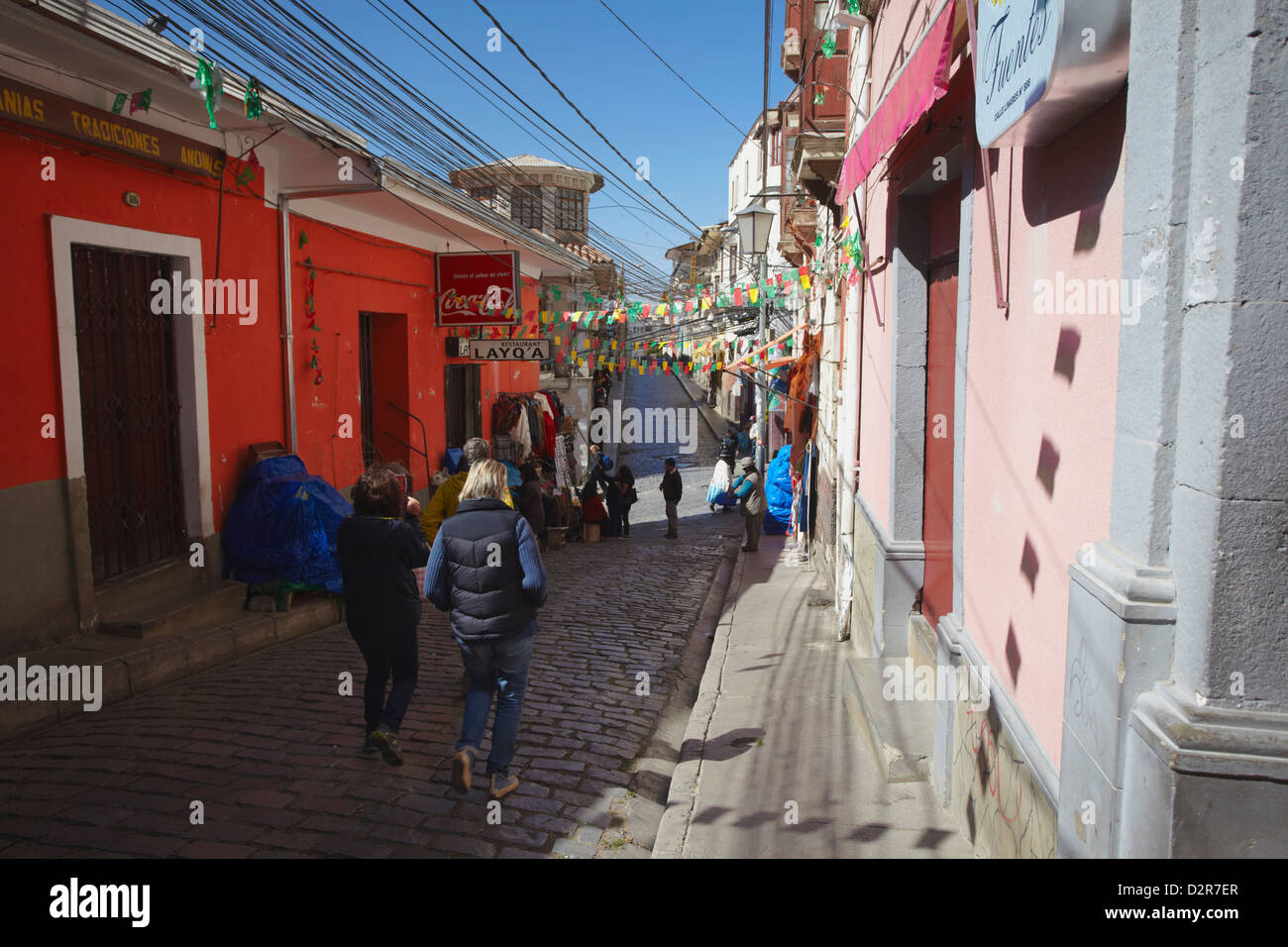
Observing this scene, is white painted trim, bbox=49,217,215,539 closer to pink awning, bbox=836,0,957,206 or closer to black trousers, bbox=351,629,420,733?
black trousers, bbox=351,629,420,733

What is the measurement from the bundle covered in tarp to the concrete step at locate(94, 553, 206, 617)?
1067cm

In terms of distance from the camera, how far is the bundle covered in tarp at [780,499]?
1627cm

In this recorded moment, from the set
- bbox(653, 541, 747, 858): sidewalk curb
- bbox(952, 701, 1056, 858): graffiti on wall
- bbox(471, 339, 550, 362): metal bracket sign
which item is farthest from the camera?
bbox(471, 339, 550, 362): metal bracket sign

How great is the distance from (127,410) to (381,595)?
11.6 feet

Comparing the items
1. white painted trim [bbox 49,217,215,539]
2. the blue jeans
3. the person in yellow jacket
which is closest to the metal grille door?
white painted trim [bbox 49,217,215,539]

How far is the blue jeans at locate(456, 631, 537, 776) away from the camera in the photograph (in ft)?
15.2

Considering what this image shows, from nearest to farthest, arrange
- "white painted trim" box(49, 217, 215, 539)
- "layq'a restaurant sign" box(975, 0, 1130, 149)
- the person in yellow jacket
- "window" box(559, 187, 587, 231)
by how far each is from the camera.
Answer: "layq'a restaurant sign" box(975, 0, 1130, 149)
"white painted trim" box(49, 217, 215, 539)
the person in yellow jacket
"window" box(559, 187, 587, 231)

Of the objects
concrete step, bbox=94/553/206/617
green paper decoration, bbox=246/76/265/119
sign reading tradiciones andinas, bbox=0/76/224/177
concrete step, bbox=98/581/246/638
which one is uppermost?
green paper decoration, bbox=246/76/265/119

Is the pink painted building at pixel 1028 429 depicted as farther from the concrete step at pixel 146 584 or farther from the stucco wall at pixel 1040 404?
the concrete step at pixel 146 584

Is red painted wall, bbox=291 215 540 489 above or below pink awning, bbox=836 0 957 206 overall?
below

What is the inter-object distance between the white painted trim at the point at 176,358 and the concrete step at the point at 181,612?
58 centimetres
